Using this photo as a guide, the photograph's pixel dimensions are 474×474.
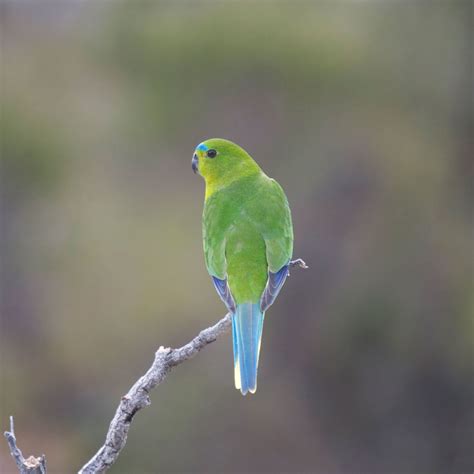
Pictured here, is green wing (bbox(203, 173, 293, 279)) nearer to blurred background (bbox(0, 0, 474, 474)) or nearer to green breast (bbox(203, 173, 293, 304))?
green breast (bbox(203, 173, 293, 304))

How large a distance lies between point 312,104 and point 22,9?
24.3ft

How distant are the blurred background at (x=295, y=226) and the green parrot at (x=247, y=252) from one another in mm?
6442

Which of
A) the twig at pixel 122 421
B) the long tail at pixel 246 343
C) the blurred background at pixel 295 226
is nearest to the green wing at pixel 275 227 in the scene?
the long tail at pixel 246 343

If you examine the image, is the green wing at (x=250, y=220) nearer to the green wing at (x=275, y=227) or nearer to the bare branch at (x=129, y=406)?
the green wing at (x=275, y=227)

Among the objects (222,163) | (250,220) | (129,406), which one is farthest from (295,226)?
(129,406)

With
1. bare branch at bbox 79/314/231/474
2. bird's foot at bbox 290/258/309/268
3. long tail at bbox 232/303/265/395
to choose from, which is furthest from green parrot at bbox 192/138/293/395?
bare branch at bbox 79/314/231/474

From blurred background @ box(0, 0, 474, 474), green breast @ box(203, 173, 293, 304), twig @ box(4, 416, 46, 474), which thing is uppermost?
blurred background @ box(0, 0, 474, 474)

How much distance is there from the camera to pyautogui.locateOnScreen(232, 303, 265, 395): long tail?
4.57 meters

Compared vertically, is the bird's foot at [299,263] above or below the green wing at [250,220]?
below

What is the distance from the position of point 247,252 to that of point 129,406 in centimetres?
186

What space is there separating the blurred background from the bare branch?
8.13 metres

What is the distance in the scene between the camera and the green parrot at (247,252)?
4.77 m

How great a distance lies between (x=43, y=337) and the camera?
14.0 metres

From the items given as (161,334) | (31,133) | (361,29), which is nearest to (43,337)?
(161,334)
